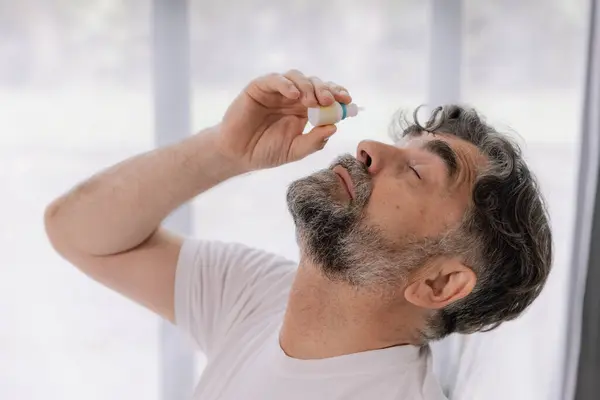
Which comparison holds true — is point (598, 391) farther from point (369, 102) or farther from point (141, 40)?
point (141, 40)

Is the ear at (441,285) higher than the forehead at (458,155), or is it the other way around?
the forehead at (458,155)

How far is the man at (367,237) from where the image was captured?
1310 mm

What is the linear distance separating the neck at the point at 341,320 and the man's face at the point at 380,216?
36 mm

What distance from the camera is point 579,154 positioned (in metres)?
1.92

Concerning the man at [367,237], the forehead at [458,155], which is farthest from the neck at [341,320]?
the forehead at [458,155]

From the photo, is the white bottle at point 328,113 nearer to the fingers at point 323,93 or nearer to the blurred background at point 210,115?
the fingers at point 323,93

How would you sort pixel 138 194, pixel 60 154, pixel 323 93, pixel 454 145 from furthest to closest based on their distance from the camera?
pixel 60 154 → pixel 138 194 → pixel 454 145 → pixel 323 93

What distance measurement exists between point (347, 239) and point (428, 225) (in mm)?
143

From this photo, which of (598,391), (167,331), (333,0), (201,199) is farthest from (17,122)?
(598,391)

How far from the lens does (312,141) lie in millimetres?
1348

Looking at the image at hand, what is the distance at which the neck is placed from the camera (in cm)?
134

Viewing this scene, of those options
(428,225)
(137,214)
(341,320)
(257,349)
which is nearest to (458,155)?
(428,225)

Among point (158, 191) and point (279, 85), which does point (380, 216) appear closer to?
point (279, 85)

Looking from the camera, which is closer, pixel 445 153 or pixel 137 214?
pixel 445 153
